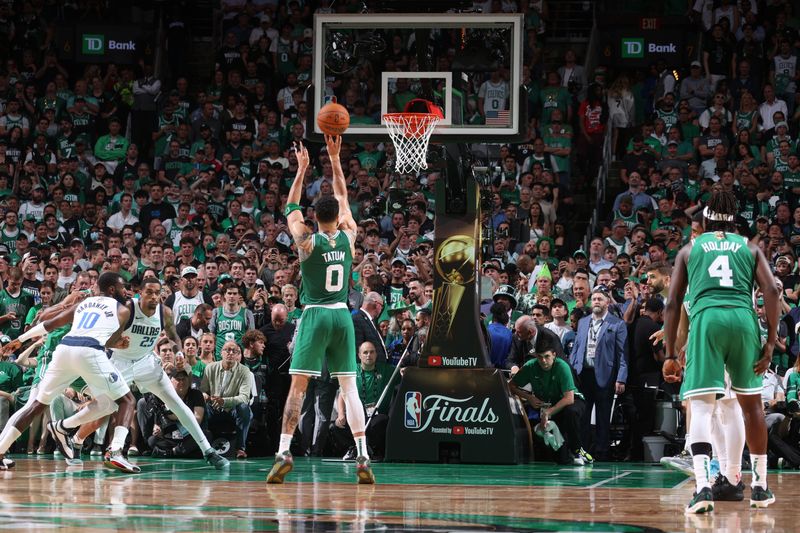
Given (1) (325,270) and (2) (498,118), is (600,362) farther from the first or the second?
(1) (325,270)

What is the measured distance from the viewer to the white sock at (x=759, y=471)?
861cm

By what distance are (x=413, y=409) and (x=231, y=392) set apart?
2517mm

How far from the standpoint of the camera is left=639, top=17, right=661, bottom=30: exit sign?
82.7 ft

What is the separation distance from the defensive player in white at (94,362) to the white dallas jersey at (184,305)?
4.51 meters

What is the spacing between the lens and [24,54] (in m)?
26.0

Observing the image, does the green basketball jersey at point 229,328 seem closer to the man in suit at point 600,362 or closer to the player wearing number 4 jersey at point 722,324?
the man in suit at point 600,362

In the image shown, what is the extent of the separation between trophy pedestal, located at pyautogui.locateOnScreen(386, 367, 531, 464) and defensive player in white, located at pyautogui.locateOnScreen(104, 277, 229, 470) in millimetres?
2441

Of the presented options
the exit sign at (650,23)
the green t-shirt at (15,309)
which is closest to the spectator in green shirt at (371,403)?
the green t-shirt at (15,309)

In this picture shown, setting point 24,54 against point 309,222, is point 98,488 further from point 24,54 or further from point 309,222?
point 24,54

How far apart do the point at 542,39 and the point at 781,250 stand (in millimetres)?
9975

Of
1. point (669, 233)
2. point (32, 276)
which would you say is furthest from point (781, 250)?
point (32, 276)

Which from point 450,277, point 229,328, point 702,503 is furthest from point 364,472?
point 229,328

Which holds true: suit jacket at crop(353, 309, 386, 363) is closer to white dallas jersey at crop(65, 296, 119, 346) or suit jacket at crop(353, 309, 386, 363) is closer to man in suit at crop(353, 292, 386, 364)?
man in suit at crop(353, 292, 386, 364)

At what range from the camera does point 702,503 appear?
801 centimetres
